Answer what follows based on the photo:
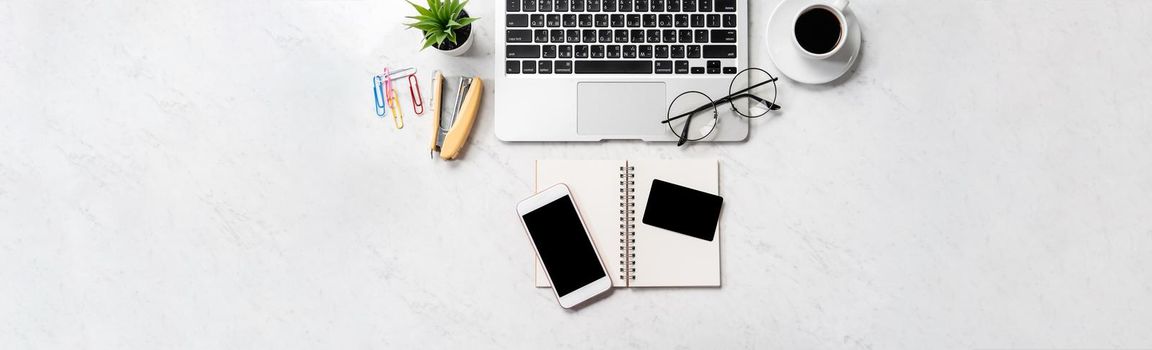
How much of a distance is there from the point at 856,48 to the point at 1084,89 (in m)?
0.39

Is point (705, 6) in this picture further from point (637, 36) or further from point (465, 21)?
point (465, 21)

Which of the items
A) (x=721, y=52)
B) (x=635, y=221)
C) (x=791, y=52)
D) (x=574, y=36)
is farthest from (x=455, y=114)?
(x=791, y=52)

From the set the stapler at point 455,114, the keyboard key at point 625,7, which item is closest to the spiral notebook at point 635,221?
the stapler at point 455,114

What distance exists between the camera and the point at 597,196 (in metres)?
1.07

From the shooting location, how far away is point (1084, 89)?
1083mm

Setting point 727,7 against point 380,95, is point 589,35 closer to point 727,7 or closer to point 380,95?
point 727,7

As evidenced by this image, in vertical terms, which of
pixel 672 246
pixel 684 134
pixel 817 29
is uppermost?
pixel 817 29

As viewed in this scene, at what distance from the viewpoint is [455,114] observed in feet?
3.48

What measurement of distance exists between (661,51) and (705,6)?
0.33 feet

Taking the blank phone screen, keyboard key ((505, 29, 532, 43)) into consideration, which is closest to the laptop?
keyboard key ((505, 29, 532, 43))

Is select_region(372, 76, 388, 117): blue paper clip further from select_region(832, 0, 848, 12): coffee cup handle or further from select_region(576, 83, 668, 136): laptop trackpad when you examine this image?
select_region(832, 0, 848, 12): coffee cup handle

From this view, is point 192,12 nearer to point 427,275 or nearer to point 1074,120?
point 427,275

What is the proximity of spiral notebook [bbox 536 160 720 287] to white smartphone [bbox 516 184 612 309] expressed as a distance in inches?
0.6

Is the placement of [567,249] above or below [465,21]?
below
